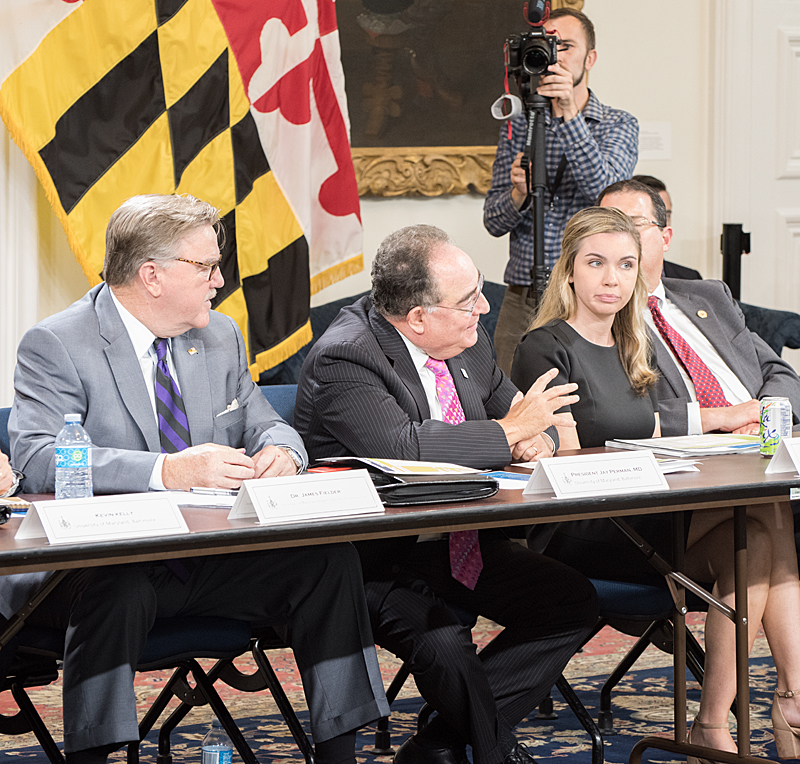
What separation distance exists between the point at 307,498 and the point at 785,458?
97 centimetres

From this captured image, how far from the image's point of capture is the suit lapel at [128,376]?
2.21 meters

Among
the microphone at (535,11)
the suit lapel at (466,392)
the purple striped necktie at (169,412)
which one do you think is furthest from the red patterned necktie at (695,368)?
the purple striped necktie at (169,412)

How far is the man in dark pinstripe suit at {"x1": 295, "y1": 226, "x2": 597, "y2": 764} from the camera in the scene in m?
2.18

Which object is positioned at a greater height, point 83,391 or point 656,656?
point 83,391

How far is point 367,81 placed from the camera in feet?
15.8

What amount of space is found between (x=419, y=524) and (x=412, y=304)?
2.74 feet

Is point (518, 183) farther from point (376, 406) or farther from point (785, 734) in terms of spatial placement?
point (785, 734)

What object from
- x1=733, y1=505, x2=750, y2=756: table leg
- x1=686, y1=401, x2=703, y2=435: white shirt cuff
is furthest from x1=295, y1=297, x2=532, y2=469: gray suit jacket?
x1=686, y1=401, x2=703, y2=435: white shirt cuff

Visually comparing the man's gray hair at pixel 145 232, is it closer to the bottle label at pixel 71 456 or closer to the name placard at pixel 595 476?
the bottle label at pixel 71 456

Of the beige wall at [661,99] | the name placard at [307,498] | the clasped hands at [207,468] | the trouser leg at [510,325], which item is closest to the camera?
the name placard at [307,498]

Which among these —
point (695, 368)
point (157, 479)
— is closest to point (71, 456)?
point (157, 479)

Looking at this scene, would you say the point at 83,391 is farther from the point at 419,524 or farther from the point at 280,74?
the point at 280,74

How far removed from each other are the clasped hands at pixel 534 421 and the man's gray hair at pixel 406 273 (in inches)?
12.0

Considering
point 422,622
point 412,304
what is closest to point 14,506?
point 422,622
